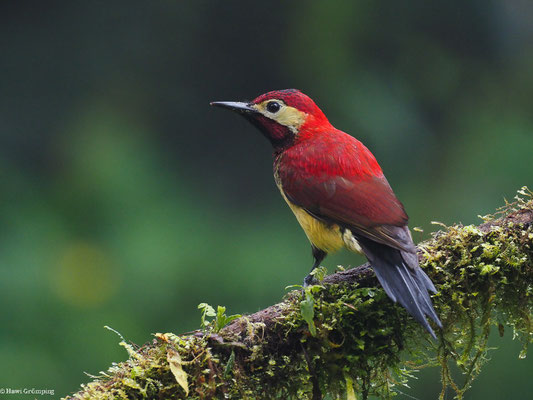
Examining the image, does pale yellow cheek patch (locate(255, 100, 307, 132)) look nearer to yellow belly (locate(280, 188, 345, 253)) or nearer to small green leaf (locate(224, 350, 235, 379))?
A: yellow belly (locate(280, 188, 345, 253))

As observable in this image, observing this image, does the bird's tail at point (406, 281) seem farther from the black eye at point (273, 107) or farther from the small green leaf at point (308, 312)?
the black eye at point (273, 107)

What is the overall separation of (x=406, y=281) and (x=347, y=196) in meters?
0.61

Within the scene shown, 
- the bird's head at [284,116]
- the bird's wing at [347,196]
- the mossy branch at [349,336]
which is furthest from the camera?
the bird's head at [284,116]

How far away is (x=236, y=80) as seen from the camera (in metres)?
6.28

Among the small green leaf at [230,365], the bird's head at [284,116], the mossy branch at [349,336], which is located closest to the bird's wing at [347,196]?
the mossy branch at [349,336]

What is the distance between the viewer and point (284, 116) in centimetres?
339

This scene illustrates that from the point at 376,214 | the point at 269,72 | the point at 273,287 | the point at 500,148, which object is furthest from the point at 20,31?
the point at 376,214

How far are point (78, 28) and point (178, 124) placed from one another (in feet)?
3.95

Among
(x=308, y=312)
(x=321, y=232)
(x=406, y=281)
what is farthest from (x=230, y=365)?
(x=321, y=232)

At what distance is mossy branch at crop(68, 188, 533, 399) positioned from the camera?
215 centimetres

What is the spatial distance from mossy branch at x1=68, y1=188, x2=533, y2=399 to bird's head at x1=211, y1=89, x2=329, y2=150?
0.96 m

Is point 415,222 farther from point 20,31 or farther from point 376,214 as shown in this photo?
point 20,31

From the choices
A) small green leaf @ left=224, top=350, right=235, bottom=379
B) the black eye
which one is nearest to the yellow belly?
the black eye

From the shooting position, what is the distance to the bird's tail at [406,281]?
2.26 m
